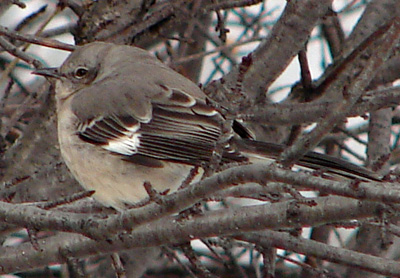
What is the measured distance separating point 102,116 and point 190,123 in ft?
2.00

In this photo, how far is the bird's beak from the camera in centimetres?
434

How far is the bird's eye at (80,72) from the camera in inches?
186

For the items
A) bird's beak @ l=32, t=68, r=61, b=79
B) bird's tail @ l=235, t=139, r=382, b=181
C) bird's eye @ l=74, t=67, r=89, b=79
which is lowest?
bird's tail @ l=235, t=139, r=382, b=181

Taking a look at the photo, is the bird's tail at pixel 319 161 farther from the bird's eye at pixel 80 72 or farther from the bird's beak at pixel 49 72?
the bird's eye at pixel 80 72

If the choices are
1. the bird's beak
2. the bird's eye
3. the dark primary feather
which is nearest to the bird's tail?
the dark primary feather

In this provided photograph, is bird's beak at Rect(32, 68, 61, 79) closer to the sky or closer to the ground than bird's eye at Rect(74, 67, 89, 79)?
closer to the ground

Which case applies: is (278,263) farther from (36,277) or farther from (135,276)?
(36,277)

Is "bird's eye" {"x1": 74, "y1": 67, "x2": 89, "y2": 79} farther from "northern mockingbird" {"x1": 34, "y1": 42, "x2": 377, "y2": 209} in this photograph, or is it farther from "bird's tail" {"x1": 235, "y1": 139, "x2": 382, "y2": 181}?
"bird's tail" {"x1": 235, "y1": 139, "x2": 382, "y2": 181}

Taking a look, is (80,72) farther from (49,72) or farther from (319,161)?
(319,161)

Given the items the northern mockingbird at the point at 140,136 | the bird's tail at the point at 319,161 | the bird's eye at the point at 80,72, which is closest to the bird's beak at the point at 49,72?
the northern mockingbird at the point at 140,136

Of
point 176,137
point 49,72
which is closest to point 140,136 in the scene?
point 176,137

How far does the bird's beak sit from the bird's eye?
14cm

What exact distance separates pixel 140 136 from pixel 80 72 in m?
1.19

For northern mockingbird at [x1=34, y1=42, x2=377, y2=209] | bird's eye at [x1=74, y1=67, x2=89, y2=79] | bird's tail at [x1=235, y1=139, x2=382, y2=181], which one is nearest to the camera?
bird's tail at [x1=235, y1=139, x2=382, y2=181]
